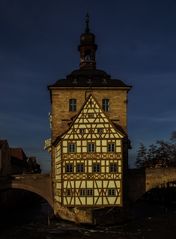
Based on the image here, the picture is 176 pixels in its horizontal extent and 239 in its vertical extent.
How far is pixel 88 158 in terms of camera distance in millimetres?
A: 46906

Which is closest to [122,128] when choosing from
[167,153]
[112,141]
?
[112,141]

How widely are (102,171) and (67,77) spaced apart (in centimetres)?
1294

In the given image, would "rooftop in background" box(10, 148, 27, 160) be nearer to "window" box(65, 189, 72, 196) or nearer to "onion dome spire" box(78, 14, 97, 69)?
"onion dome spire" box(78, 14, 97, 69)

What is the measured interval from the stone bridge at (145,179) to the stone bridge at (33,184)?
887cm

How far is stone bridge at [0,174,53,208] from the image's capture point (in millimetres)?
53031

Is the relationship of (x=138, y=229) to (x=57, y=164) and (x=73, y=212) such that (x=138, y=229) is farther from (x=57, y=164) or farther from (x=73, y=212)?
(x=57, y=164)

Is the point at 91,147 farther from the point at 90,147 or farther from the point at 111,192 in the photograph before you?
the point at 111,192

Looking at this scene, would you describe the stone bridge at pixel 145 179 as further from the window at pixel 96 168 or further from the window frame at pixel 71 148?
the window frame at pixel 71 148

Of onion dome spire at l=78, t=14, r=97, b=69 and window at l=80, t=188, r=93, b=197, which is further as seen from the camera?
onion dome spire at l=78, t=14, r=97, b=69

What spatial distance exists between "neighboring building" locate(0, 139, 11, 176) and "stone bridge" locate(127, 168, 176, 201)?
1941 centimetres

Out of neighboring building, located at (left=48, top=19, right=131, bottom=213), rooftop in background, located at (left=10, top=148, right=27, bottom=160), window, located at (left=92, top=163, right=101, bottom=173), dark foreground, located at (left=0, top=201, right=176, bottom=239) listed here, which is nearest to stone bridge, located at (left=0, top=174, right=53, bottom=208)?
dark foreground, located at (left=0, top=201, right=176, bottom=239)

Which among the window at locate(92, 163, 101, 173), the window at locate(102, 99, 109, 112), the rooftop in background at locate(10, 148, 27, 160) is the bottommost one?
the window at locate(92, 163, 101, 173)

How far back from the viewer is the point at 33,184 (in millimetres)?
53406

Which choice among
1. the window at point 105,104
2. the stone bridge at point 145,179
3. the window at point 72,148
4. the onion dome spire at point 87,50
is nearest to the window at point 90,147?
the window at point 72,148
